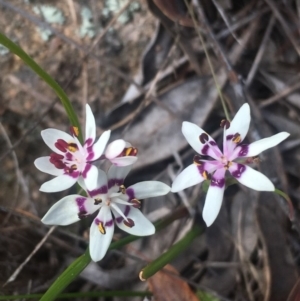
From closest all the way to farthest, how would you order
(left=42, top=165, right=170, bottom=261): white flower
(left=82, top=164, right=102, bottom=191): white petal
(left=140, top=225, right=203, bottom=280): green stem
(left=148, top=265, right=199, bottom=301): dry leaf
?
(left=82, top=164, right=102, bottom=191): white petal, (left=42, top=165, right=170, bottom=261): white flower, (left=140, top=225, right=203, bottom=280): green stem, (left=148, top=265, right=199, bottom=301): dry leaf

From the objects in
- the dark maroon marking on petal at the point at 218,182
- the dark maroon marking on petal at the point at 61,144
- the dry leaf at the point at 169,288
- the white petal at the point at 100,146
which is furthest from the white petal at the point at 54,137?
the dry leaf at the point at 169,288

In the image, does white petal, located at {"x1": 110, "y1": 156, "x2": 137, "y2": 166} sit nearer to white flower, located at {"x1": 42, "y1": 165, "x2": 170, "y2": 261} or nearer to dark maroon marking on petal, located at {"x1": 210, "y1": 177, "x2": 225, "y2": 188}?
white flower, located at {"x1": 42, "y1": 165, "x2": 170, "y2": 261}

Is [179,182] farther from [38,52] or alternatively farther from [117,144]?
[38,52]

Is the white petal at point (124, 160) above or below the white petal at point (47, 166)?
below

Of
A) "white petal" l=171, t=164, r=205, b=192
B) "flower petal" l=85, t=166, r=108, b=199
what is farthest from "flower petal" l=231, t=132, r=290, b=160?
"flower petal" l=85, t=166, r=108, b=199

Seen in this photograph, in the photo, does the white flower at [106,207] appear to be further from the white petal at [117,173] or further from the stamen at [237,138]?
the stamen at [237,138]

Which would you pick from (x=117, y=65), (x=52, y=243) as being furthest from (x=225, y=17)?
(x=52, y=243)
